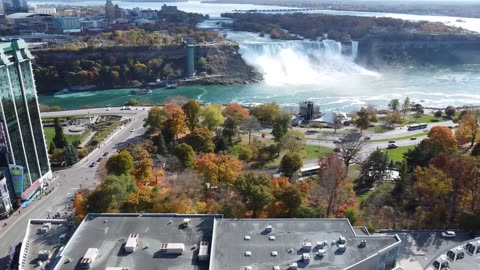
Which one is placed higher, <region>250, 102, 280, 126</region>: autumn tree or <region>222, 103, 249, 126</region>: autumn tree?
<region>222, 103, 249, 126</region>: autumn tree

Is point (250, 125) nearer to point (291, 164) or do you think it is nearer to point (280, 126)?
point (280, 126)

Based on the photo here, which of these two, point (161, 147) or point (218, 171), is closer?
point (218, 171)

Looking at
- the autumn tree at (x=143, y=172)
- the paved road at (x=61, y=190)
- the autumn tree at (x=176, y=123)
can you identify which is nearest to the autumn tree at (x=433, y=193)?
the autumn tree at (x=143, y=172)

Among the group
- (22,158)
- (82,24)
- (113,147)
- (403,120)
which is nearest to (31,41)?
(82,24)

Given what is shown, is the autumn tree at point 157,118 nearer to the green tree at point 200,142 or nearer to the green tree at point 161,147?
the green tree at point 161,147

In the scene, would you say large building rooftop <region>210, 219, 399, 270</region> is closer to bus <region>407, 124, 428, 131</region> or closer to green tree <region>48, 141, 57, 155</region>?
green tree <region>48, 141, 57, 155</region>

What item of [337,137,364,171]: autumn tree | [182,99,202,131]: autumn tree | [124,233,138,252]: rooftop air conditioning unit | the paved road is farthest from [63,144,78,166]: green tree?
[337,137,364,171]: autumn tree

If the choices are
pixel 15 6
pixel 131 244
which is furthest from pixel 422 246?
pixel 15 6
